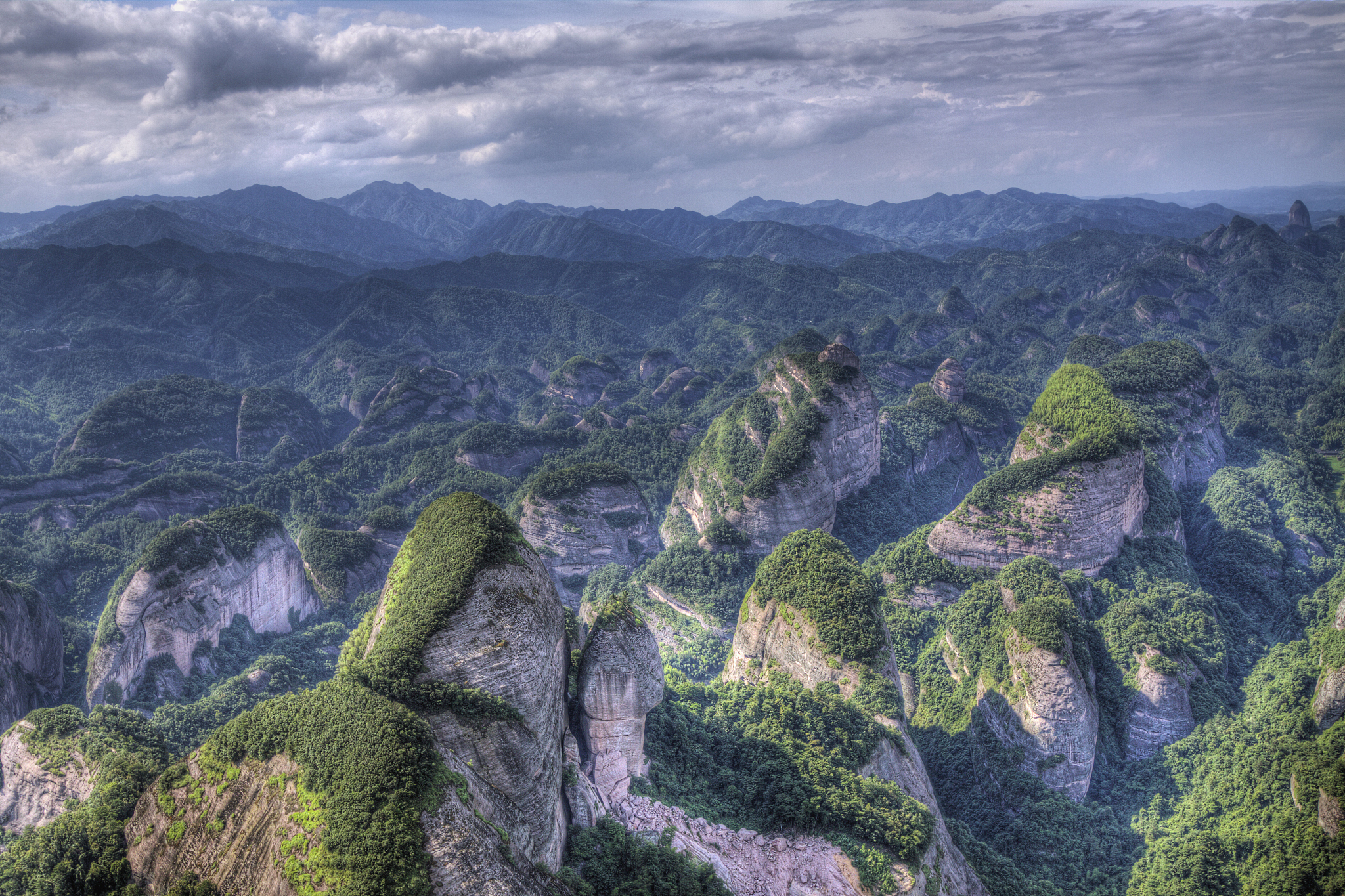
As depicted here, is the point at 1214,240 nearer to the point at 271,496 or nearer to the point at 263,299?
the point at 271,496

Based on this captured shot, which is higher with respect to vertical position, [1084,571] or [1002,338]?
[1084,571]

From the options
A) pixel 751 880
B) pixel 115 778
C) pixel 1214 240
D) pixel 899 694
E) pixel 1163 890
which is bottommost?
pixel 1214 240

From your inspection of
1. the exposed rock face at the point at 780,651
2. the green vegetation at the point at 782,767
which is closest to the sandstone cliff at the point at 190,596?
the green vegetation at the point at 782,767

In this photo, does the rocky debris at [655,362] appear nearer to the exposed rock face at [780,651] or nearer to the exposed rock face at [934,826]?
the exposed rock face at [780,651]

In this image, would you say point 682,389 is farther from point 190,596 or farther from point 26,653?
point 26,653

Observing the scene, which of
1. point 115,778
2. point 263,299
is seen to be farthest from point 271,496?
point 263,299

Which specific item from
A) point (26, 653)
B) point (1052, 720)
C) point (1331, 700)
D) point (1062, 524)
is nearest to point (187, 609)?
point (26, 653)

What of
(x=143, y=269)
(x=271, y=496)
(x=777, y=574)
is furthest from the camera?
(x=143, y=269)
